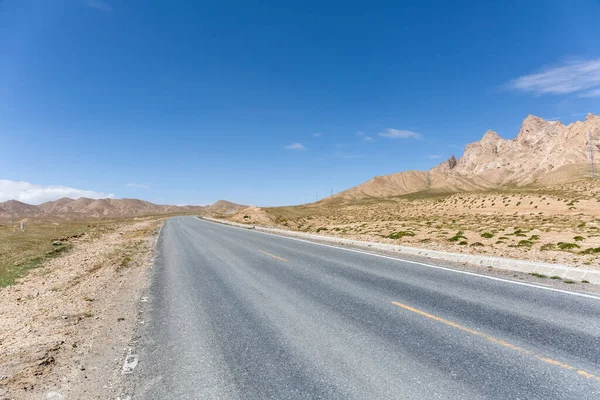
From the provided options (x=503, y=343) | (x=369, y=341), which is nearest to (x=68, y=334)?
(x=369, y=341)

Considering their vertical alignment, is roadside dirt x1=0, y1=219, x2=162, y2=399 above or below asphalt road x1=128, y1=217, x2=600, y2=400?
below

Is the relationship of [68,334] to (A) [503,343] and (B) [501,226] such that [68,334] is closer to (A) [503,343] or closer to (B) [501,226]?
(A) [503,343]

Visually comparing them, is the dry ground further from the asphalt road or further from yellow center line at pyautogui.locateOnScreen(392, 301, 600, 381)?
yellow center line at pyautogui.locateOnScreen(392, 301, 600, 381)

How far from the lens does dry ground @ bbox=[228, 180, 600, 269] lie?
55.4ft

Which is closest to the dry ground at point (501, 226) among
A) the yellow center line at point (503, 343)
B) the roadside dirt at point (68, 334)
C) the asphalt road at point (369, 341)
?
the asphalt road at point (369, 341)

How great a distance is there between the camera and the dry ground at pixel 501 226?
16.9m

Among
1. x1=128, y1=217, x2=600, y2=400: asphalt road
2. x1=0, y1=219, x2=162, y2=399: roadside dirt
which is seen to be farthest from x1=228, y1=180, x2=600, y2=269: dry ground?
x1=0, y1=219, x2=162, y2=399: roadside dirt

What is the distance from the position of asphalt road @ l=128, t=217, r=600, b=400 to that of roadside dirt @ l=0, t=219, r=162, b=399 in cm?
57

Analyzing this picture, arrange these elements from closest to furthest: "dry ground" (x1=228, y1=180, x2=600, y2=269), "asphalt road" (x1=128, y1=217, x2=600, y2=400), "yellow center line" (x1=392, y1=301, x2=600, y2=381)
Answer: "asphalt road" (x1=128, y1=217, x2=600, y2=400), "yellow center line" (x1=392, y1=301, x2=600, y2=381), "dry ground" (x1=228, y1=180, x2=600, y2=269)

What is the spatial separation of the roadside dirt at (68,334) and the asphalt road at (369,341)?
57 centimetres

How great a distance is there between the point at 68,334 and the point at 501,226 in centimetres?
3763

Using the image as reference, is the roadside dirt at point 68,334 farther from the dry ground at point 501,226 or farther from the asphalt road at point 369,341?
the dry ground at point 501,226

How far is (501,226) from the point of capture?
3409 centimetres

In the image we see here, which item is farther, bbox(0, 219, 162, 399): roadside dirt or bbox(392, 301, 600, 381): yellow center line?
bbox(0, 219, 162, 399): roadside dirt
